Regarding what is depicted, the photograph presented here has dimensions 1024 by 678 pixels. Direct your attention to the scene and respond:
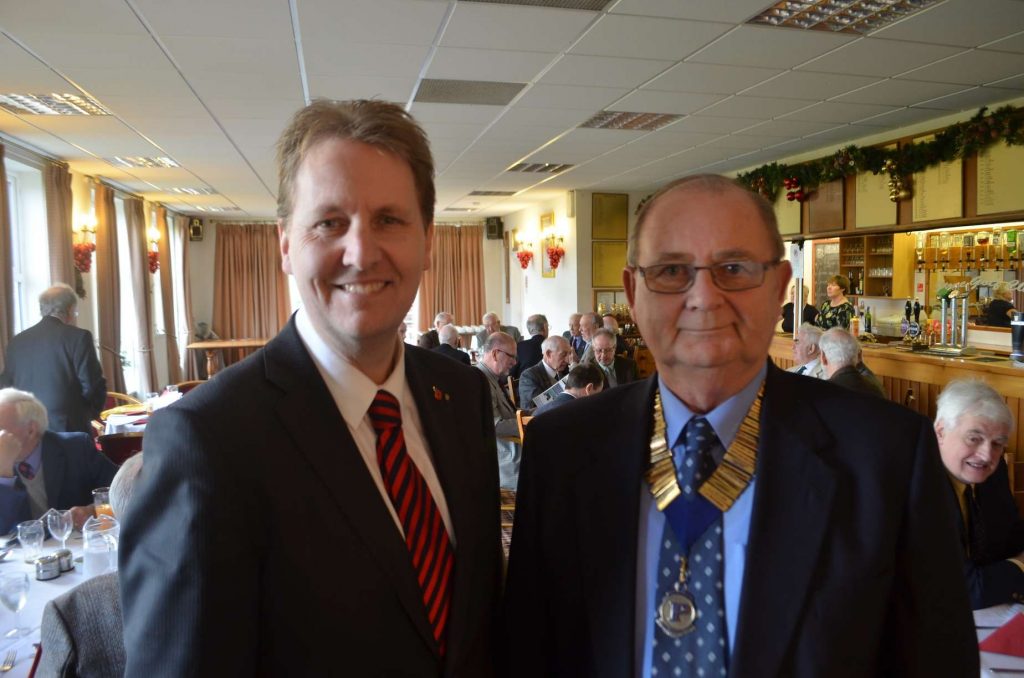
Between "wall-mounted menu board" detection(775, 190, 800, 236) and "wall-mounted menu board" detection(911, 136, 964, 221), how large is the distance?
1755 mm

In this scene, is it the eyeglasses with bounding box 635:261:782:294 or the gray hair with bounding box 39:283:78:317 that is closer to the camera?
the eyeglasses with bounding box 635:261:782:294

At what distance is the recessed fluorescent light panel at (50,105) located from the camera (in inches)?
204

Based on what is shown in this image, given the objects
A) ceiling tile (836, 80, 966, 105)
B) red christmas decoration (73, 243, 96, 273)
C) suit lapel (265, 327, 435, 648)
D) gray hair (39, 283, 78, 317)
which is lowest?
suit lapel (265, 327, 435, 648)

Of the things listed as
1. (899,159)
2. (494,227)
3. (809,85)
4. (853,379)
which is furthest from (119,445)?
(494,227)

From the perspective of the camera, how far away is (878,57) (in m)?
4.59

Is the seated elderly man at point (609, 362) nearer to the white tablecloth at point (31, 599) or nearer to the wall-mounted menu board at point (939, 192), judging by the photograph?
the wall-mounted menu board at point (939, 192)

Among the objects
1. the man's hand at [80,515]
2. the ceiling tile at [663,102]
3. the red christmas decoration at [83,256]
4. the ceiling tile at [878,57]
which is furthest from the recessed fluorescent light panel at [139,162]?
the ceiling tile at [878,57]

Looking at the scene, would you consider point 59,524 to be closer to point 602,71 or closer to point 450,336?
point 602,71

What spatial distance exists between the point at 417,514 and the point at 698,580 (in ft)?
1.55

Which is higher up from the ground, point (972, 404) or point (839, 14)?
point (839, 14)

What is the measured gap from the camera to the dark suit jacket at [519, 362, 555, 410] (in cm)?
624

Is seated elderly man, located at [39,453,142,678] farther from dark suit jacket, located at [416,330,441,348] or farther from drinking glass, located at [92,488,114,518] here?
dark suit jacket, located at [416,330,441,348]

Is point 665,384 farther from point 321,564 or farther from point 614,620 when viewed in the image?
point 321,564

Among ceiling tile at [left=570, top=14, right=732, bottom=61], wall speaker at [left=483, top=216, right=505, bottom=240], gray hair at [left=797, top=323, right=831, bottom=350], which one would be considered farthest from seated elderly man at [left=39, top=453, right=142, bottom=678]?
wall speaker at [left=483, top=216, right=505, bottom=240]
